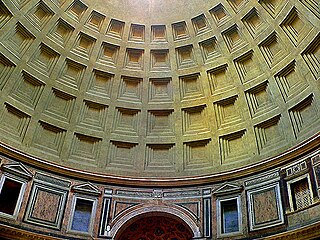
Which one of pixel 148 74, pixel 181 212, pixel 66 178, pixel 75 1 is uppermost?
pixel 75 1

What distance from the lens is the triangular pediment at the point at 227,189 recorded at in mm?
18484

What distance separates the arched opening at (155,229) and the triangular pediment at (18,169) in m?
5.39

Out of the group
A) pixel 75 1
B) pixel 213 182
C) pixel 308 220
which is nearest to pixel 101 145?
pixel 213 182

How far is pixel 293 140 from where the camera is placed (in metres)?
17.7

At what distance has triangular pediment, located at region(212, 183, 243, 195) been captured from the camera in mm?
18484

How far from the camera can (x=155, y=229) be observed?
19672 mm

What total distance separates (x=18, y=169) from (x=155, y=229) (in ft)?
23.7

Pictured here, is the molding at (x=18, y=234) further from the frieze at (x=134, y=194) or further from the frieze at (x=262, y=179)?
the frieze at (x=262, y=179)

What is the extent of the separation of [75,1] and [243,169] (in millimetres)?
11898

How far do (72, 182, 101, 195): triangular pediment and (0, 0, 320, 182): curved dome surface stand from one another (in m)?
0.94

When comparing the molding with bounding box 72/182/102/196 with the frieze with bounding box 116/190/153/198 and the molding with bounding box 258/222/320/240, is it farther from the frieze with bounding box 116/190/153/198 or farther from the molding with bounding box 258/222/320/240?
the molding with bounding box 258/222/320/240

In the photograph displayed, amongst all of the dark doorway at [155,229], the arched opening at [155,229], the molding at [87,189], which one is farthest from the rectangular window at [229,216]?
the molding at [87,189]

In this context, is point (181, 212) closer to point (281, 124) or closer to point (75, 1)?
point (281, 124)

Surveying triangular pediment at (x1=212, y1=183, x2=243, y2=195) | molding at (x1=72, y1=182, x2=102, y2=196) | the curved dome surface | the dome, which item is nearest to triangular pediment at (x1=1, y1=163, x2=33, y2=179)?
the dome
